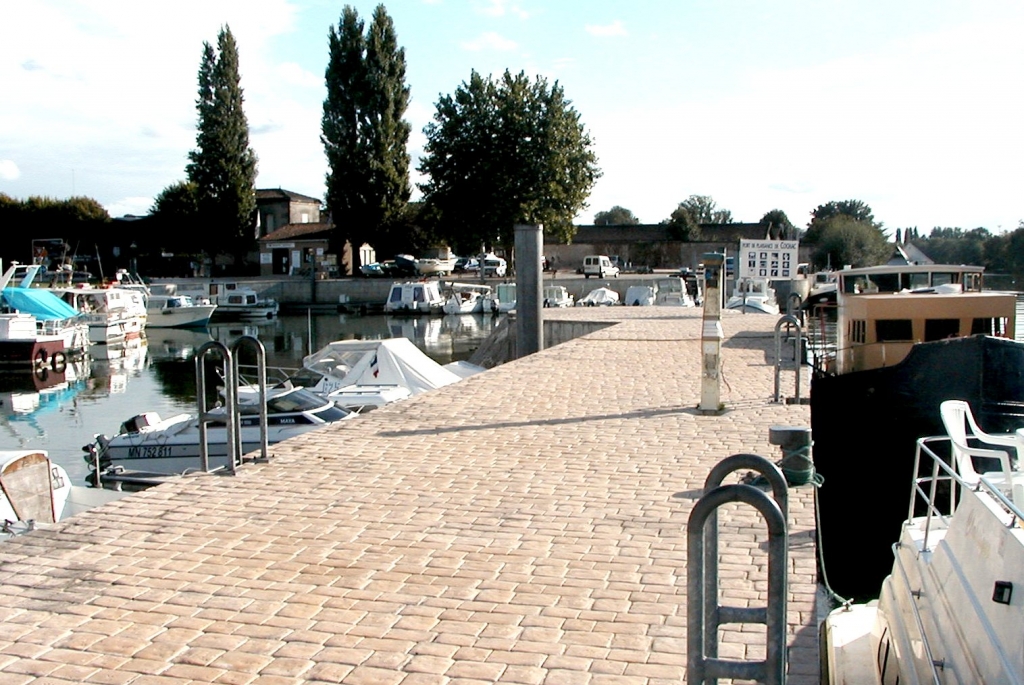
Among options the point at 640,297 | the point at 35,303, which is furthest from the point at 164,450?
the point at 640,297

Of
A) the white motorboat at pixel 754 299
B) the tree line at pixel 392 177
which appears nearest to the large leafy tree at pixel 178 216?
the tree line at pixel 392 177

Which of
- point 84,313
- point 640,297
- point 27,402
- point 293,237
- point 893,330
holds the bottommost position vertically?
point 27,402

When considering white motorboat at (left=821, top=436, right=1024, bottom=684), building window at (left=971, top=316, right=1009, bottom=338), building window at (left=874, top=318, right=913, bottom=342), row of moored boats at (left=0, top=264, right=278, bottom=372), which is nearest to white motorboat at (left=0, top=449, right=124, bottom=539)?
white motorboat at (left=821, top=436, right=1024, bottom=684)

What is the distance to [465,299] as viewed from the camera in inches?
2559

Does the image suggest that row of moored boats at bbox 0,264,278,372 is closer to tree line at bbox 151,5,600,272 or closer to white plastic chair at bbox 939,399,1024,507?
tree line at bbox 151,5,600,272

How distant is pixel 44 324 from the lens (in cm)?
4038

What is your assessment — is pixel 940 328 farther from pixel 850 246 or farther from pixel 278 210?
pixel 278 210

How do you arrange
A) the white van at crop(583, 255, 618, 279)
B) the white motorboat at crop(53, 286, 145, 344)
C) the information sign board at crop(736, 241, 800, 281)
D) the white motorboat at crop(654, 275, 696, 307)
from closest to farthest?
the information sign board at crop(736, 241, 800, 281) → the white motorboat at crop(654, 275, 696, 307) → the white motorboat at crop(53, 286, 145, 344) → the white van at crop(583, 255, 618, 279)

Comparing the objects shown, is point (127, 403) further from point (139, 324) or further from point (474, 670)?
point (474, 670)

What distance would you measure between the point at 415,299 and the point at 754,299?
29894 millimetres

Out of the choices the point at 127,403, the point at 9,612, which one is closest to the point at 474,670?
the point at 9,612

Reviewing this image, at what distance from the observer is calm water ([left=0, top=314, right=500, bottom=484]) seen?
83.7 feet

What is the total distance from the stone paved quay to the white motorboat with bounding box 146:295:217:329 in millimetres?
50517

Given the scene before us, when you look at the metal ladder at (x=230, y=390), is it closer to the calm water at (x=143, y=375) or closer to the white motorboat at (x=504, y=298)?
the calm water at (x=143, y=375)
